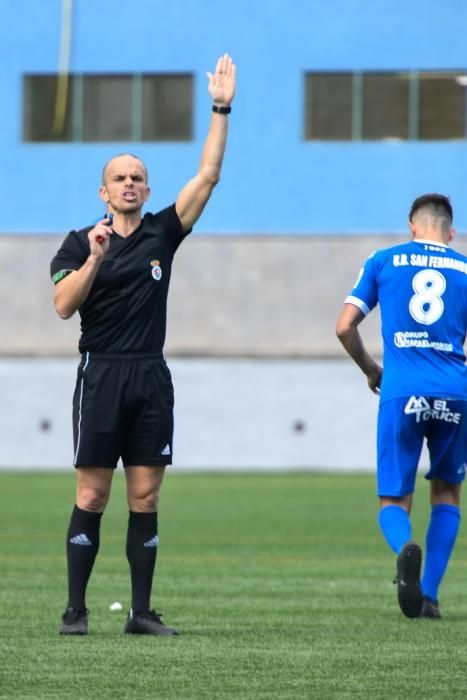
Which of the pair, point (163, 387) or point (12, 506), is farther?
point (12, 506)

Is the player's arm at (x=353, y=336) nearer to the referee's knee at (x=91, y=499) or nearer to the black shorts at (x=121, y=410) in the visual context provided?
the black shorts at (x=121, y=410)

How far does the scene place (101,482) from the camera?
25.1ft

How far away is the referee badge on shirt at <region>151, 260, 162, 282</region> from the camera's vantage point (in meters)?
7.62

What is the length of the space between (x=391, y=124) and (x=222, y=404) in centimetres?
616

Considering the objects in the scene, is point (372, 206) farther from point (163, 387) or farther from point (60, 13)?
point (163, 387)

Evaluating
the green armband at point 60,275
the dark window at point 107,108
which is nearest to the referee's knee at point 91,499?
the green armband at point 60,275

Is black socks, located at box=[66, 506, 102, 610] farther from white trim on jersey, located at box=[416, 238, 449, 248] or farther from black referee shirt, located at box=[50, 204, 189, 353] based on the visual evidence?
white trim on jersey, located at box=[416, 238, 449, 248]

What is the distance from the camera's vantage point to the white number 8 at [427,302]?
8.14m

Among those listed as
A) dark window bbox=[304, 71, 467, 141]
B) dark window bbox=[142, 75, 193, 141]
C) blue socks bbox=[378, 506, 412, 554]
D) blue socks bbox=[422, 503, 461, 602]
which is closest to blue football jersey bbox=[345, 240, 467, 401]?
blue socks bbox=[378, 506, 412, 554]

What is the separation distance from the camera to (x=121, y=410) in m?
7.59

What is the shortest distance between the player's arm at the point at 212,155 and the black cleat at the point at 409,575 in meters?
1.74

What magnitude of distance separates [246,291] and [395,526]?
25.3 metres

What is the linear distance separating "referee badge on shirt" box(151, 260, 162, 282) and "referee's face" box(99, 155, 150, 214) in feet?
0.81

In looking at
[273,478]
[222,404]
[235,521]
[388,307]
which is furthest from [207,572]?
[222,404]
